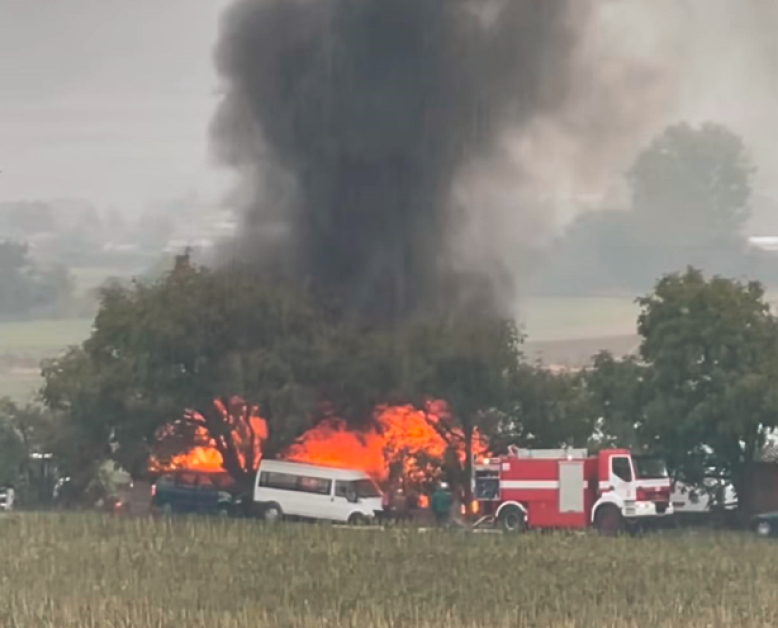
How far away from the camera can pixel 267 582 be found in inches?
1035

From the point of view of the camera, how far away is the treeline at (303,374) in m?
46.5

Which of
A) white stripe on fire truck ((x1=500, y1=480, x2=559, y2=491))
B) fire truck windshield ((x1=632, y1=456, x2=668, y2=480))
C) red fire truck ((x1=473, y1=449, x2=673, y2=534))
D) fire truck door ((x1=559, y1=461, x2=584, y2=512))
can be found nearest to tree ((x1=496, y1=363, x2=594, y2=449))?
red fire truck ((x1=473, y1=449, x2=673, y2=534))

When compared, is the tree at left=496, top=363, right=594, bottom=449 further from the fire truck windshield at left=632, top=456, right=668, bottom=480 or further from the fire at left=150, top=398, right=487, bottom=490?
the fire truck windshield at left=632, top=456, right=668, bottom=480

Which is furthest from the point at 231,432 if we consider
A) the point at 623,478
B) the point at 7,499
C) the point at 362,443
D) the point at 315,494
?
the point at 623,478

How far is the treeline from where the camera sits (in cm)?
4647

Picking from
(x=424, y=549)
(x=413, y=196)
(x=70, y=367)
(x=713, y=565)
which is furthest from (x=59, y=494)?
(x=713, y=565)

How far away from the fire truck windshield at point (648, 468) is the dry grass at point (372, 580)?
6.35m

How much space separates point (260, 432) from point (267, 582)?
26.5 meters

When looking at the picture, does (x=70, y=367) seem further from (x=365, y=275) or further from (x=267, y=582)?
(x=267, y=582)

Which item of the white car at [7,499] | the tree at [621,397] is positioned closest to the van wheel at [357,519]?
the tree at [621,397]

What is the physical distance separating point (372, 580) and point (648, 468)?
55.5 ft

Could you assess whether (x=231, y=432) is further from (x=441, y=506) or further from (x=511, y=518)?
(x=511, y=518)

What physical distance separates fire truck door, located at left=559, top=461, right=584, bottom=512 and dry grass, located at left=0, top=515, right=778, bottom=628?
272 inches

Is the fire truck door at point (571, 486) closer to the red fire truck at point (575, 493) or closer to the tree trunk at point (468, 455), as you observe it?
the red fire truck at point (575, 493)
